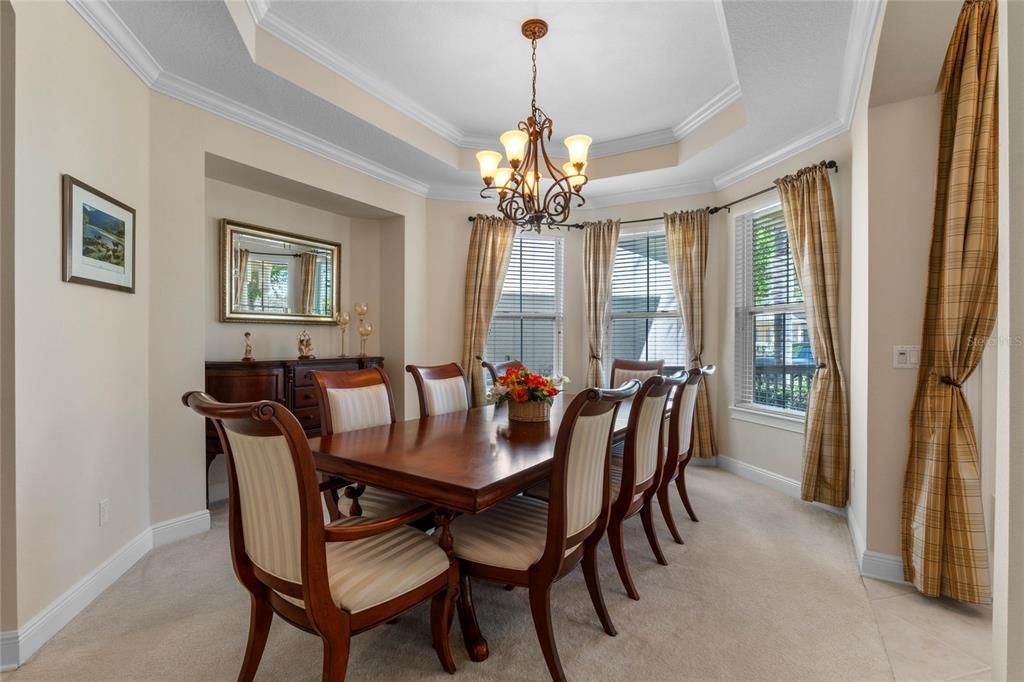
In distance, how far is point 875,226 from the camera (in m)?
2.28

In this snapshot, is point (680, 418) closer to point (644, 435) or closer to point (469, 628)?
point (644, 435)

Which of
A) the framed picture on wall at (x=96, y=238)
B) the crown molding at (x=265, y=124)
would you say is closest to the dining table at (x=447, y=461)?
the framed picture on wall at (x=96, y=238)

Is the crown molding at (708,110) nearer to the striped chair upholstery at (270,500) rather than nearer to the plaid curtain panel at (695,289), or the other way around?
the plaid curtain panel at (695,289)

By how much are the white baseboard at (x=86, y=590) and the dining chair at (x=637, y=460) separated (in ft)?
7.64

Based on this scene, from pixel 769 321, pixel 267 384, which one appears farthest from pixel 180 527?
pixel 769 321

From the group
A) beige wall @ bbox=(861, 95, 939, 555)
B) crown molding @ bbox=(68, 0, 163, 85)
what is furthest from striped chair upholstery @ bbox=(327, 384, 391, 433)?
beige wall @ bbox=(861, 95, 939, 555)

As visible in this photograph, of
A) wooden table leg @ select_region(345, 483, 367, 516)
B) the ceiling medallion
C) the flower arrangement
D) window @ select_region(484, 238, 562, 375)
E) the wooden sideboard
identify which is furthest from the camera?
window @ select_region(484, 238, 562, 375)

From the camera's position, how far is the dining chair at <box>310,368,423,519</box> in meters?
2.00

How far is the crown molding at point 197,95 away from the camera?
2139 millimetres

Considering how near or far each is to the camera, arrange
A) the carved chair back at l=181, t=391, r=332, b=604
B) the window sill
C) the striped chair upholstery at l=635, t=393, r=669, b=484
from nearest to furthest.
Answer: the carved chair back at l=181, t=391, r=332, b=604 < the striped chair upholstery at l=635, t=393, r=669, b=484 < the window sill

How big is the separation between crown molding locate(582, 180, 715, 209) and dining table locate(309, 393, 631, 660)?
118 inches

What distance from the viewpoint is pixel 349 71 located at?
119 inches

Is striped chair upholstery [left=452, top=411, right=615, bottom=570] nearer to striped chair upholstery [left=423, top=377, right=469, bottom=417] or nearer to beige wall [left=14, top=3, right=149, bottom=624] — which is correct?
striped chair upholstery [left=423, top=377, right=469, bottom=417]

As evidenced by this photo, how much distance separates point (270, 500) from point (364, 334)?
10.0 feet
